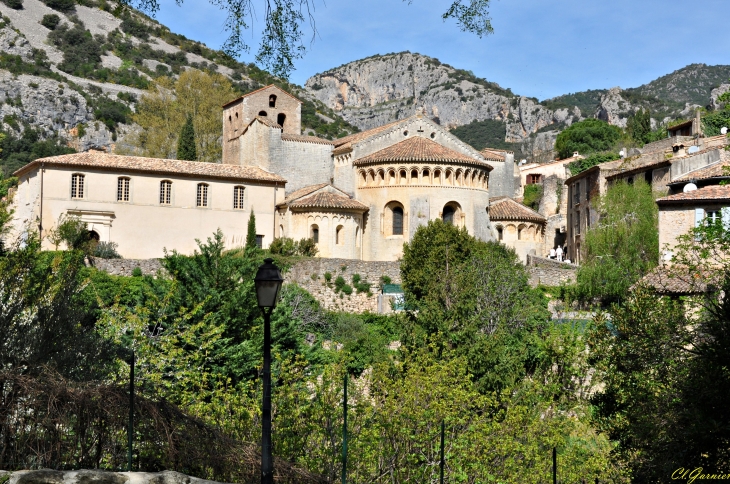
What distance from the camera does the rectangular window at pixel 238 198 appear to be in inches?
1767

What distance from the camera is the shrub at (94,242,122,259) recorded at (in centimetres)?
3919

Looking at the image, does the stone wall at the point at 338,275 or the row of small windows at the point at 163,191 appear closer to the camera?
the stone wall at the point at 338,275

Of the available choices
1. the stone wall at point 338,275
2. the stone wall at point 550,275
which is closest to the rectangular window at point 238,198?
the stone wall at point 338,275

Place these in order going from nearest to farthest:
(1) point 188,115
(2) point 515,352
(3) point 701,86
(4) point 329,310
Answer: (2) point 515,352, (4) point 329,310, (1) point 188,115, (3) point 701,86

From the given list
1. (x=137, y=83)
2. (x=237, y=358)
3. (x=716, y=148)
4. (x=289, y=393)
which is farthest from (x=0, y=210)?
(x=137, y=83)

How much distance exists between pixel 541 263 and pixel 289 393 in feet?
95.7

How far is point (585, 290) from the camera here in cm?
3928

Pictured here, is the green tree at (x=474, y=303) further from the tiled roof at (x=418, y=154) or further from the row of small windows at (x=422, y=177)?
the tiled roof at (x=418, y=154)

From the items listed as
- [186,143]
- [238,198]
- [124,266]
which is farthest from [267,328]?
[186,143]

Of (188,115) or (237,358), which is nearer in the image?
(237,358)

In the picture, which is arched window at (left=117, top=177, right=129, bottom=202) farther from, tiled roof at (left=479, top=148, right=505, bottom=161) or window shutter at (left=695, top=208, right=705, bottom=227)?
window shutter at (left=695, top=208, right=705, bottom=227)

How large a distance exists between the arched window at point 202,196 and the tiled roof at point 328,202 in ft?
15.5

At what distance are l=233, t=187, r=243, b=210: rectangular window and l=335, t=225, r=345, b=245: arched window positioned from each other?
221 inches

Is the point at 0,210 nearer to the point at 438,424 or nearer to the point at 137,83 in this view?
the point at 438,424
